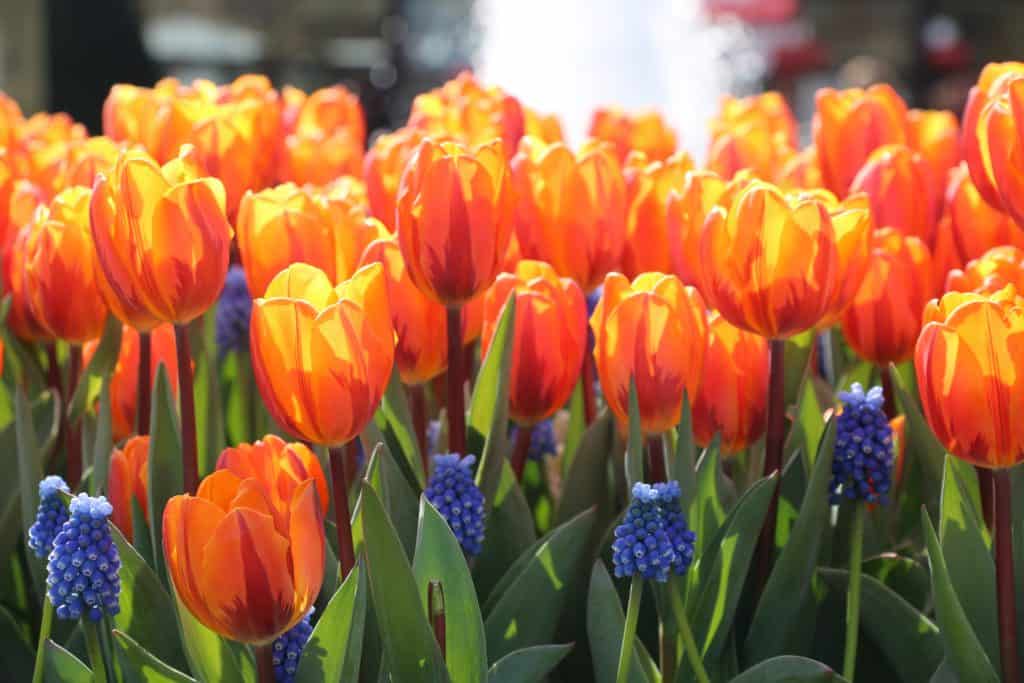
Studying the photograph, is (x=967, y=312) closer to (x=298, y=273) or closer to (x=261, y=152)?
(x=298, y=273)

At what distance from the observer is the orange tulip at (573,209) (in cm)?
104

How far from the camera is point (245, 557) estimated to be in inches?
27.8

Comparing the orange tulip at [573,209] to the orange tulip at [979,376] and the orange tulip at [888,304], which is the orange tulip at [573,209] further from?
the orange tulip at [979,376]

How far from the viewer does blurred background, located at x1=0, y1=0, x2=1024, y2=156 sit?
3.86 metres

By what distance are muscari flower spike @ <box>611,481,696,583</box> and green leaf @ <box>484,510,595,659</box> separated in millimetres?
75

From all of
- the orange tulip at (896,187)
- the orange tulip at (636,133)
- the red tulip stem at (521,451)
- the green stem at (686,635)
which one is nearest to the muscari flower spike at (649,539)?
the green stem at (686,635)

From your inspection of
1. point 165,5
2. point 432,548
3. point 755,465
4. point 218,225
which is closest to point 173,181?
point 218,225

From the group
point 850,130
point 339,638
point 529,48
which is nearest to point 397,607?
point 339,638

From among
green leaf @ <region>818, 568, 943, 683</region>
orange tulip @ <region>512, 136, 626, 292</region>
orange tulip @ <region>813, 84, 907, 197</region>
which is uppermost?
orange tulip @ <region>813, 84, 907, 197</region>

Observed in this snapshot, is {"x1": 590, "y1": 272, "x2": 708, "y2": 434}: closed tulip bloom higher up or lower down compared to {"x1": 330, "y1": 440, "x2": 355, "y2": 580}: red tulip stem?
higher up

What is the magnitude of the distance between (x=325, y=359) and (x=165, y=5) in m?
8.79

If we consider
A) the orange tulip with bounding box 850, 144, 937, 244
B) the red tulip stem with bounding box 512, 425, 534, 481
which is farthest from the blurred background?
the red tulip stem with bounding box 512, 425, 534, 481

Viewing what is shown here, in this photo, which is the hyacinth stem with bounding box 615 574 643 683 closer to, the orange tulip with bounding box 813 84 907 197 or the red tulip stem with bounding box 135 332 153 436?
the red tulip stem with bounding box 135 332 153 436

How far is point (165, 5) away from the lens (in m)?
9.02
